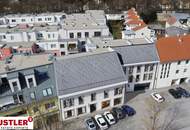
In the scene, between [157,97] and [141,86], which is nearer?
[157,97]

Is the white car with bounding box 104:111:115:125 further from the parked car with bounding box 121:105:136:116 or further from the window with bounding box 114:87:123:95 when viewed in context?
the window with bounding box 114:87:123:95

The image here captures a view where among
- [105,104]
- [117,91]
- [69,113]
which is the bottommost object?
[69,113]

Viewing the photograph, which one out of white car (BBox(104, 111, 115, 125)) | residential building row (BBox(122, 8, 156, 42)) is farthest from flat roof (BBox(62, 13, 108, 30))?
white car (BBox(104, 111, 115, 125))

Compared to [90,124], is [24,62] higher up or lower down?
higher up

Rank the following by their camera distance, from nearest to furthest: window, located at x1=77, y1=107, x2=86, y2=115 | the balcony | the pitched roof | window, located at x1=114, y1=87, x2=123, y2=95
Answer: window, located at x1=77, y1=107, x2=86, y2=115
window, located at x1=114, y1=87, x2=123, y2=95
the pitched roof
the balcony

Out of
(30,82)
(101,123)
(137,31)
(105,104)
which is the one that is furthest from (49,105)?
(137,31)

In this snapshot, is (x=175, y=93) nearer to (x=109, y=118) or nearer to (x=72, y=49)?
(x=109, y=118)

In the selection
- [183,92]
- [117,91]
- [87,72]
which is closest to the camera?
[87,72]

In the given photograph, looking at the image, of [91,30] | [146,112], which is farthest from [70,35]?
[146,112]
